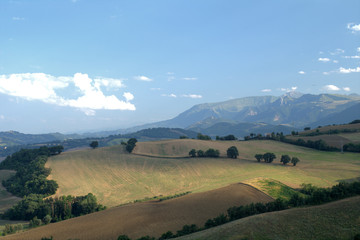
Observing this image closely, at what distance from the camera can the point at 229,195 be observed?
5512 centimetres

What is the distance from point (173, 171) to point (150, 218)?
169 ft

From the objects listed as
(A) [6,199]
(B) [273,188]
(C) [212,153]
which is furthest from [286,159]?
(A) [6,199]

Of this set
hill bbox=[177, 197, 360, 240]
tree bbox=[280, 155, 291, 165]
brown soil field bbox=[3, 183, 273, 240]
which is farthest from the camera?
tree bbox=[280, 155, 291, 165]

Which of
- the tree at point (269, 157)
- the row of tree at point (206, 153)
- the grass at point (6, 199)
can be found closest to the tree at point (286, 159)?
the tree at point (269, 157)

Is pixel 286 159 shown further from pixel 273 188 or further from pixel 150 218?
pixel 150 218

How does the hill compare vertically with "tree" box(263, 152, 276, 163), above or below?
above

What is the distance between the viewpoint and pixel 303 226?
27.4m

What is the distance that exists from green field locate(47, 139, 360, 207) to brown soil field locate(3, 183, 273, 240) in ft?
55.8

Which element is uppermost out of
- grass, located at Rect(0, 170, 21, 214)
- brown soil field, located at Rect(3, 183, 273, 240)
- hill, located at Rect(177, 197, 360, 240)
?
hill, located at Rect(177, 197, 360, 240)

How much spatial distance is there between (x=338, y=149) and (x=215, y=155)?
2589 inches

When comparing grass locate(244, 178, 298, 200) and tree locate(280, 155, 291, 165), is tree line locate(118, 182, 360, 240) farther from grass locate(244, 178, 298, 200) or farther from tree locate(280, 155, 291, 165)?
tree locate(280, 155, 291, 165)

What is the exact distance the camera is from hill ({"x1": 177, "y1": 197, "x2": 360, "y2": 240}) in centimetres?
2553

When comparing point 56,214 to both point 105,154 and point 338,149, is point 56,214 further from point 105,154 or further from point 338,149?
point 338,149

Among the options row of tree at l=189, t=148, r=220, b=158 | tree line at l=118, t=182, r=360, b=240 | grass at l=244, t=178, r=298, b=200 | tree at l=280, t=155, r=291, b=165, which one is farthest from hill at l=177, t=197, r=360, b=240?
row of tree at l=189, t=148, r=220, b=158
